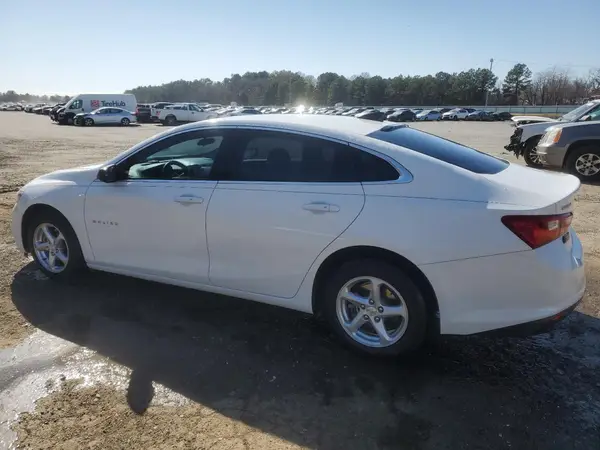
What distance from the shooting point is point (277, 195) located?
3209 millimetres

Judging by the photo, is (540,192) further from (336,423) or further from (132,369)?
(132,369)

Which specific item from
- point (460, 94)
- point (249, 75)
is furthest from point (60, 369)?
point (249, 75)

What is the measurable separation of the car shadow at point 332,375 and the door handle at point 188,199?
0.97 metres

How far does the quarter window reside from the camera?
3.06 metres

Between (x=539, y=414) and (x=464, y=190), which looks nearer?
(x=539, y=414)

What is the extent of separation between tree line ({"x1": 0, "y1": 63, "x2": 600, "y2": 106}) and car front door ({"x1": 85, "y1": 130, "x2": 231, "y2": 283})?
4005 inches

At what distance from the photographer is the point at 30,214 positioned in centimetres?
442

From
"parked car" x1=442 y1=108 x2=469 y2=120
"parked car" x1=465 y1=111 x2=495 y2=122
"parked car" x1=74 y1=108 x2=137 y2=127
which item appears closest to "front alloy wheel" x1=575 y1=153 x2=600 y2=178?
"parked car" x1=74 y1=108 x2=137 y2=127

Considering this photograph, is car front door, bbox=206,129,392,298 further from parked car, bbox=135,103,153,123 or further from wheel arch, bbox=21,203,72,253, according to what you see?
parked car, bbox=135,103,153,123

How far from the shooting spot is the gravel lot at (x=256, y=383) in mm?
2486

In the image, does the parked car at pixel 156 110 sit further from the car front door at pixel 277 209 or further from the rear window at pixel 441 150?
the rear window at pixel 441 150

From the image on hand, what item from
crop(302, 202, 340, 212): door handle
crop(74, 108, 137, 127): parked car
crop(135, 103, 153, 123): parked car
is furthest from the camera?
crop(135, 103, 153, 123): parked car

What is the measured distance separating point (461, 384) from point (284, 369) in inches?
44.3

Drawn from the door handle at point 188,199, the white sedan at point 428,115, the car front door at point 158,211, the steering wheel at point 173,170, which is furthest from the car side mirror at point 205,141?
the white sedan at point 428,115
